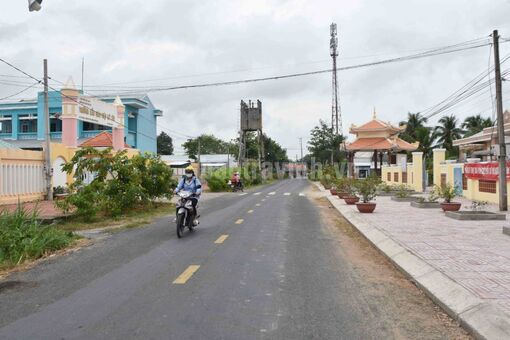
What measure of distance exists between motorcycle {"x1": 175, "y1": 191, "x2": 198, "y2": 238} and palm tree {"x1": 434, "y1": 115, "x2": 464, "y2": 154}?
5664 centimetres

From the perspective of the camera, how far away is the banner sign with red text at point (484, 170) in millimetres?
18969

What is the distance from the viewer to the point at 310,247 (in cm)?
1023

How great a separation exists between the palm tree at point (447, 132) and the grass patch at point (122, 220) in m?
51.8

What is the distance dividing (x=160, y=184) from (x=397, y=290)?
15527mm

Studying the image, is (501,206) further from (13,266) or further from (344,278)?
(13,266)

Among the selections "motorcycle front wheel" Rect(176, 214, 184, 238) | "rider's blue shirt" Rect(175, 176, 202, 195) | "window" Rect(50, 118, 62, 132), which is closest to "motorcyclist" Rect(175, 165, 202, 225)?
"rider's blue shirt" Rect(175, 176, 202, 195)

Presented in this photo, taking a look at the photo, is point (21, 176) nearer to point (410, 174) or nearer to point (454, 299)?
point (454, 299)

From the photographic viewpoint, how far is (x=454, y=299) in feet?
18.9

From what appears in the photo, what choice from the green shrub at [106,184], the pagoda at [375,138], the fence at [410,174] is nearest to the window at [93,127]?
the pagoda at [375,138]

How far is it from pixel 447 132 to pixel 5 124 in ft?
175

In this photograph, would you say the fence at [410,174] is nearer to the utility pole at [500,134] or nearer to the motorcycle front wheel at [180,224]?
the utility pole at [500,134]

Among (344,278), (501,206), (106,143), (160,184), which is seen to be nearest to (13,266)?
(344,278)

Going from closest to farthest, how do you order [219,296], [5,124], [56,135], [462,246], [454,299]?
1. [454,299]
2. [219,296]
3. [462,246]
4. [56,135]
5. [5,124]

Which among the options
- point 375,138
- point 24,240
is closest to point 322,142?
point 375,138
